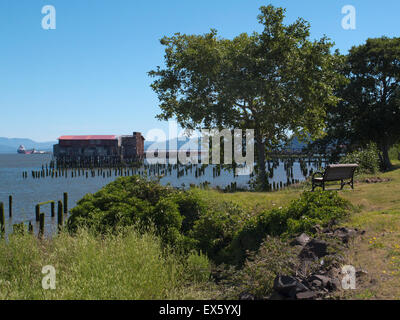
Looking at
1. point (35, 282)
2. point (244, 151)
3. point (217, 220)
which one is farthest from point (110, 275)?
point (244, 151)

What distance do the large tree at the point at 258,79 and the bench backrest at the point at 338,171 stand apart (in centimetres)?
650

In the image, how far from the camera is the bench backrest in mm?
13908

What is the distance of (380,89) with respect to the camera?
31.0 meters

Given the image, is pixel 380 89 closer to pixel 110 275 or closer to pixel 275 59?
pixel 275 59

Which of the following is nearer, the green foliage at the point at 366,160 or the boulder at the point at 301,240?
the boulder at the point at 301,240

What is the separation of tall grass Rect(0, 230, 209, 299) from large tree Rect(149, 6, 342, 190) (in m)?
12.7

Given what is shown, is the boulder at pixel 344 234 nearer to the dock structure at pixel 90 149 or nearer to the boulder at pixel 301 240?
the boulder at pixel 301 240

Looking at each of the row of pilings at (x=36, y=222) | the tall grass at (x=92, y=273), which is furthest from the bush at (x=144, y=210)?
the tall grass at (x=92, y=273)

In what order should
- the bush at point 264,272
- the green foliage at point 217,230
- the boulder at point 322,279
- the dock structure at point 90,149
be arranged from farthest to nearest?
the dock structure at point 90,149
the green foliage at point 217,230
the bush at point 264,272
the boulder at point 322,279

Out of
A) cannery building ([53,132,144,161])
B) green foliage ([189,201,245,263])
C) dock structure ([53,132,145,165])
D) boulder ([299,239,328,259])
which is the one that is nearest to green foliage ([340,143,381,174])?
green foliage ([189,201,245,263])

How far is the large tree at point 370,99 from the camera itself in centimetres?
2919

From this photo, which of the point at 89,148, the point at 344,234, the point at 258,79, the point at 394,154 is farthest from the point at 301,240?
the point at 89,148

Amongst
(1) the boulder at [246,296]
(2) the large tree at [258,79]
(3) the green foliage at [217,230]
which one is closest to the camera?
(1) the boulder at [246,296]

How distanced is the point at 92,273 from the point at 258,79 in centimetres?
1587
